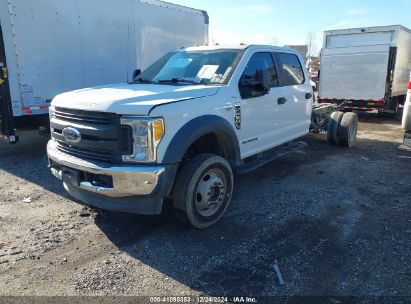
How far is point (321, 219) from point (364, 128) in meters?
7.77

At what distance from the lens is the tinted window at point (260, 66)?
Result: 15.9ft

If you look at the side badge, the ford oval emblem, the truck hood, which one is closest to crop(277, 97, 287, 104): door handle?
the side badge

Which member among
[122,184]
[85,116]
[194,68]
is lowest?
[122,184]

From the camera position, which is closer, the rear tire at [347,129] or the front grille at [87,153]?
the front grille at [87,153]

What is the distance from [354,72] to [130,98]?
10692 millimetres

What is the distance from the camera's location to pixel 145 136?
3.42 m

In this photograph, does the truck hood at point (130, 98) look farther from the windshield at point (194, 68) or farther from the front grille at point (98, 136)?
the windshield at point (194, 68)

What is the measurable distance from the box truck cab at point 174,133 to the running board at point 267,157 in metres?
0.04

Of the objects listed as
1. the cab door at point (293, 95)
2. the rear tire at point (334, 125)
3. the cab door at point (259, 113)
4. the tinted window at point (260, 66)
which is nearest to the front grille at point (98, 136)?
the cab door at point (259, 113)

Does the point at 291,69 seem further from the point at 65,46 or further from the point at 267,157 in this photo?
the point at 65,46

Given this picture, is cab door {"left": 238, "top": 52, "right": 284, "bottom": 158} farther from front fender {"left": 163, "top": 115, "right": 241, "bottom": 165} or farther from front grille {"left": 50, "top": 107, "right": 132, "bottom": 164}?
front grille {"left": 50, "top": 107, "right": 132, "bottom": 164}

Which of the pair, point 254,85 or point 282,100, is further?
point 282,100

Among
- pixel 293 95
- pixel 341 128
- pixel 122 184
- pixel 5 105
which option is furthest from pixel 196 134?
pixel 341 128

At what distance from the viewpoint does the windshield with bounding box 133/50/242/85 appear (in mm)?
4684
